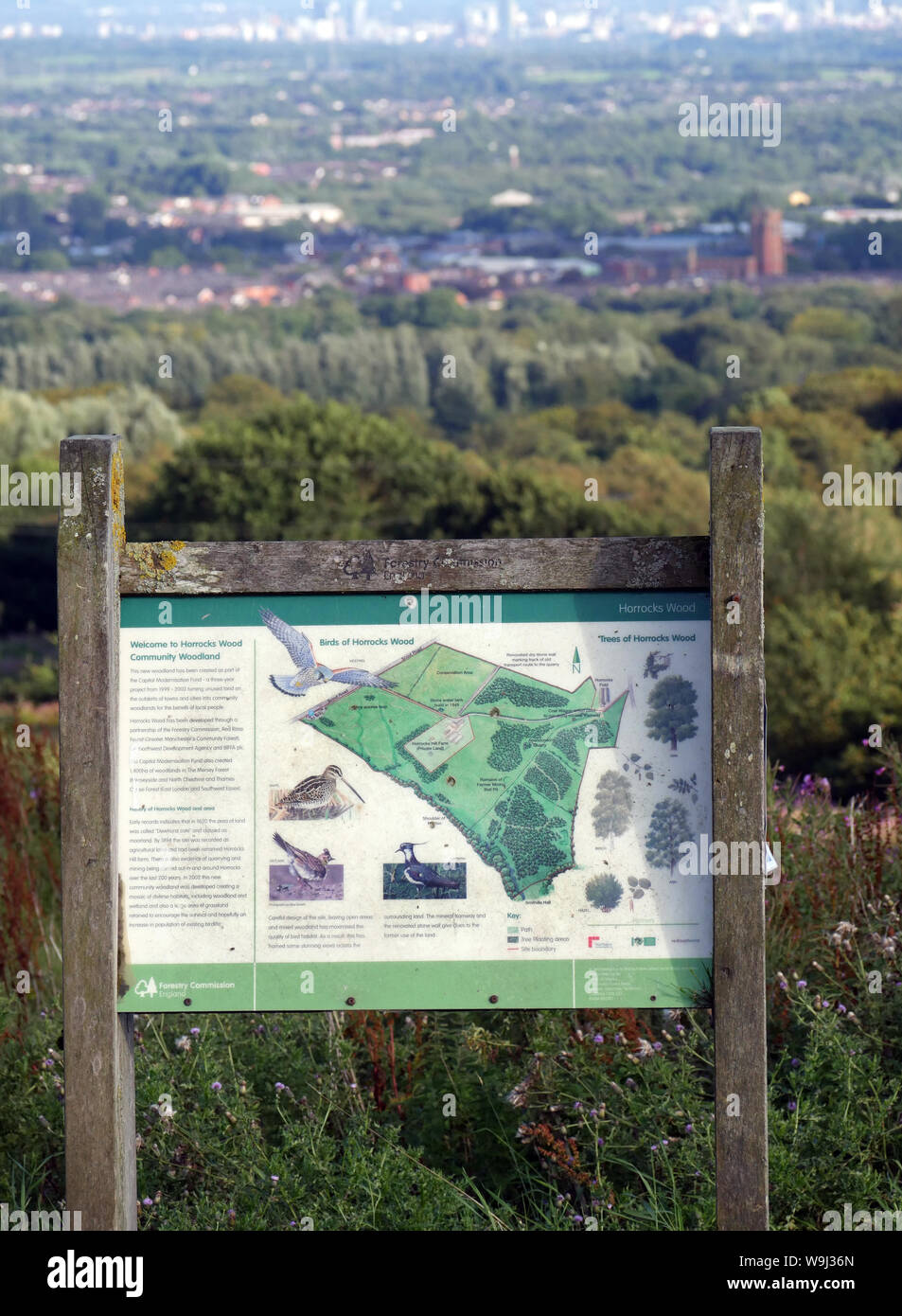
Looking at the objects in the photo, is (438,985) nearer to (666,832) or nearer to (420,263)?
(666,832)

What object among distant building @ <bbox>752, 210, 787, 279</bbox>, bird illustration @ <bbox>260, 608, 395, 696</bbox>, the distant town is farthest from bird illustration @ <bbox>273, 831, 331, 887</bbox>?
distant building @ <bbox>752, 210, 787, 279</bbox>

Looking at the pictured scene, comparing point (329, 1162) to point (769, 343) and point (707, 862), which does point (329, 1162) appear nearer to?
point (707, 862)

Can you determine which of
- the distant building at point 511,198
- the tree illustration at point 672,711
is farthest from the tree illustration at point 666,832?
the distant building at point 511,198

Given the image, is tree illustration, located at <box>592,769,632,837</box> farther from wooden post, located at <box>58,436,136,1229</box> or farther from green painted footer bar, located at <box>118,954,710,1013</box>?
wooden post, located at <box>58,436,136,1229</box>

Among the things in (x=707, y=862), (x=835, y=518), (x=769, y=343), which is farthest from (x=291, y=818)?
(x=769, y=343)

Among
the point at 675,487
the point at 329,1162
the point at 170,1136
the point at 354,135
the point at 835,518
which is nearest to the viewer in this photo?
the point at 329,1162

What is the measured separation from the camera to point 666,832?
8.73 ft

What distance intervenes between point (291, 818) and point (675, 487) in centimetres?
4535

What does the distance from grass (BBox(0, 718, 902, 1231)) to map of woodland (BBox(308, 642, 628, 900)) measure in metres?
0.76

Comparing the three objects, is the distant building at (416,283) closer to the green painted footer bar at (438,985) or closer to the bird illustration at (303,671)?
the bird illustration at (303,671)

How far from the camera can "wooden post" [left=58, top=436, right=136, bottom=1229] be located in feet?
8.63

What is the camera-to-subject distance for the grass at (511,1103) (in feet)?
9.82

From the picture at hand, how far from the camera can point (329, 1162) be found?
302 cm

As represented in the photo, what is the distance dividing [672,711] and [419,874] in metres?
0.55
